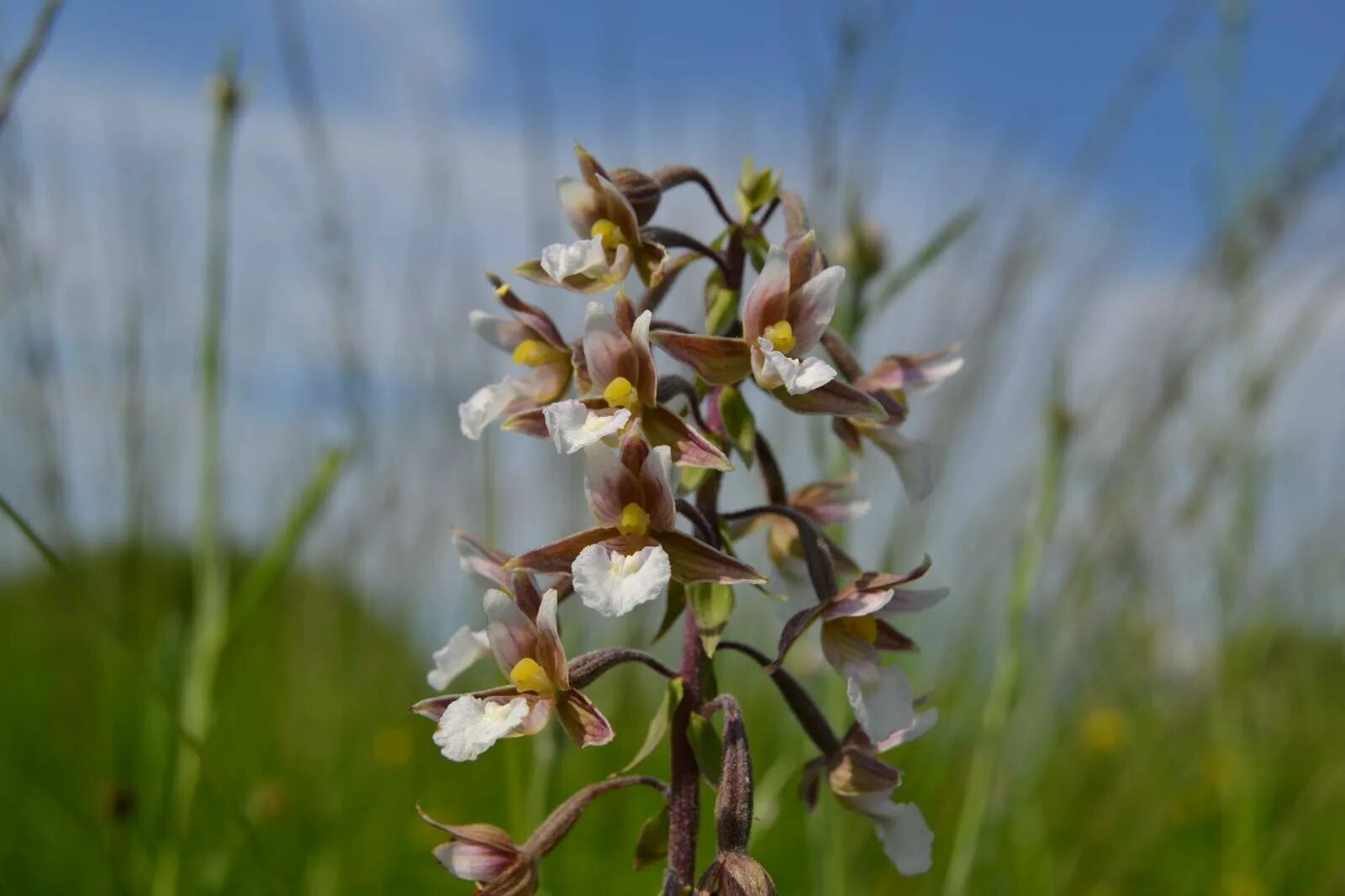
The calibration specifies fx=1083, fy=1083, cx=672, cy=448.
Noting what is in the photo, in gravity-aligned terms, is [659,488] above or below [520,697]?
above

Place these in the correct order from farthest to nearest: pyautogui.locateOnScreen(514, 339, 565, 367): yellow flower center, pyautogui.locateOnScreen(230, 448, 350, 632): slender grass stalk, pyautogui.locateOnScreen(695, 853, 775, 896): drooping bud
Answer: pyautogui.locateOnScreen(230, 448, 350, 632): slender grass stalk, pyautogui.locateOnScreen(514, 339, 565, 367): yellow flower center, pyautogui.locateOnScreen(695, 853, 775, 896): drooping bud

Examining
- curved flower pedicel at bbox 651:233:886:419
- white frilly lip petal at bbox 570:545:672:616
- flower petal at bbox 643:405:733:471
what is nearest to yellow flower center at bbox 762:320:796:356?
curved flower pedicel at bbox 651:233:886:419

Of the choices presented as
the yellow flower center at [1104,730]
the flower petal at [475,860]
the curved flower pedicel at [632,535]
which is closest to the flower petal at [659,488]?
the curved flower pedicel at [632,535]

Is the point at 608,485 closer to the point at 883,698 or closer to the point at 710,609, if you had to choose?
the point at 710,609

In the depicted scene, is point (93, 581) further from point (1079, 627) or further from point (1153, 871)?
point (1153, 871)

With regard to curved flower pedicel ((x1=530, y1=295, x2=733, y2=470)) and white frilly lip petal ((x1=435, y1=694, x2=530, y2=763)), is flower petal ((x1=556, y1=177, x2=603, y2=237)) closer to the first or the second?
curved flower pedicel ((x1=530, y1=295, x2=733, y2=470))

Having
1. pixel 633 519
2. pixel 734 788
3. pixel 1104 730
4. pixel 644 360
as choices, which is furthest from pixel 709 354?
pixel 1104 730

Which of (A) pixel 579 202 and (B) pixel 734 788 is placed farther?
(A) pixel 579 202
